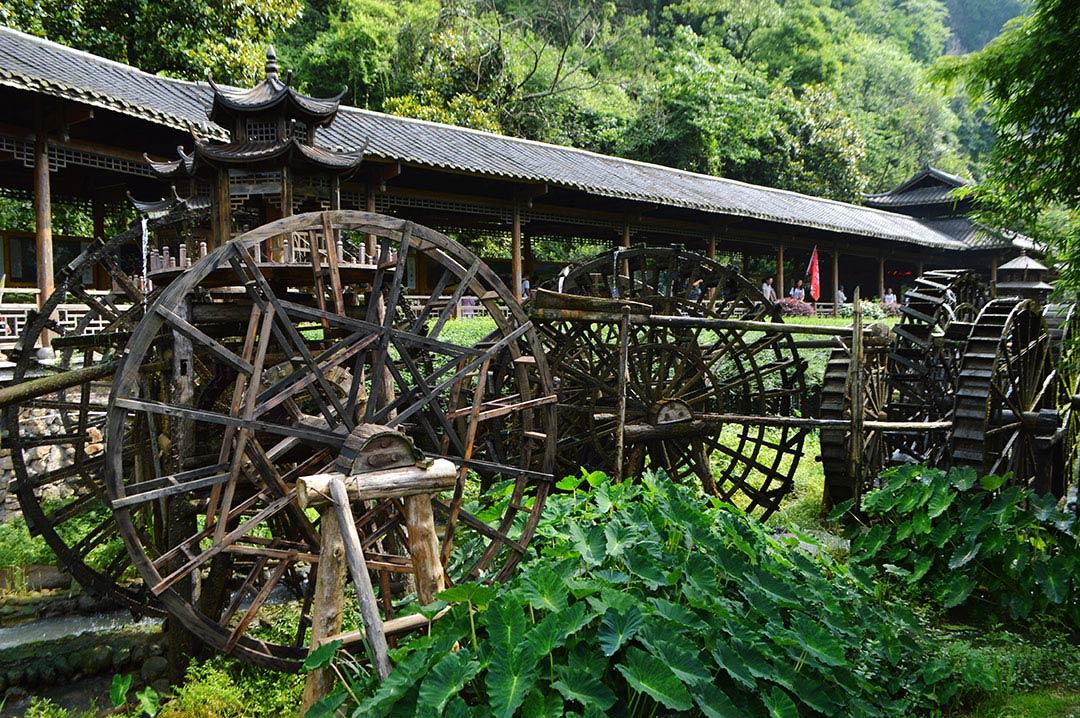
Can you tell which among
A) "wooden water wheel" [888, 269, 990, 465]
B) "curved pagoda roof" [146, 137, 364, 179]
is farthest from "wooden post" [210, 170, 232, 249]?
"wooden water wheel" [888, 269, 990, 465]

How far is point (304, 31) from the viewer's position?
29.0 metres

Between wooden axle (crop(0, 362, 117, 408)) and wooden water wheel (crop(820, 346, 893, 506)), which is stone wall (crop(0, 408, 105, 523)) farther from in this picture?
wooden water wheel (crop(820, 346, 893, 506))

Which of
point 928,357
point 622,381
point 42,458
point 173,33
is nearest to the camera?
point 622,381

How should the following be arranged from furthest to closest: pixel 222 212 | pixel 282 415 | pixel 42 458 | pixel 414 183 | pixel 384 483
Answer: pixel 414 183
pixel 42 458
pixel 222 212
pixel 282 415
pixel 384 483

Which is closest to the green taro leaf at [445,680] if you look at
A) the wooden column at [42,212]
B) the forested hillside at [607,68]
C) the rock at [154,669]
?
the rock at [154,669]

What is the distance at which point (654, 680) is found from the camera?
3789 millimetres

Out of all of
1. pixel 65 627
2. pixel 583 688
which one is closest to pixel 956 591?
pixel 583 688

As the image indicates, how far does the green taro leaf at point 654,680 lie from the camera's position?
12.1 feet

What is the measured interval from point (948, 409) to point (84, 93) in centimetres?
→ 1229

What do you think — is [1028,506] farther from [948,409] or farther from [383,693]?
[383,693]

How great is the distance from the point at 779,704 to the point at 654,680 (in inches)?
28.2

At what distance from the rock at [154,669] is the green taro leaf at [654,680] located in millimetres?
4673

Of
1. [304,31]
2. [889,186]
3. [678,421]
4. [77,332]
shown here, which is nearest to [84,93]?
[77,332]

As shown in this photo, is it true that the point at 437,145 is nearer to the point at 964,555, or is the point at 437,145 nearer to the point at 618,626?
the point at 964,555
